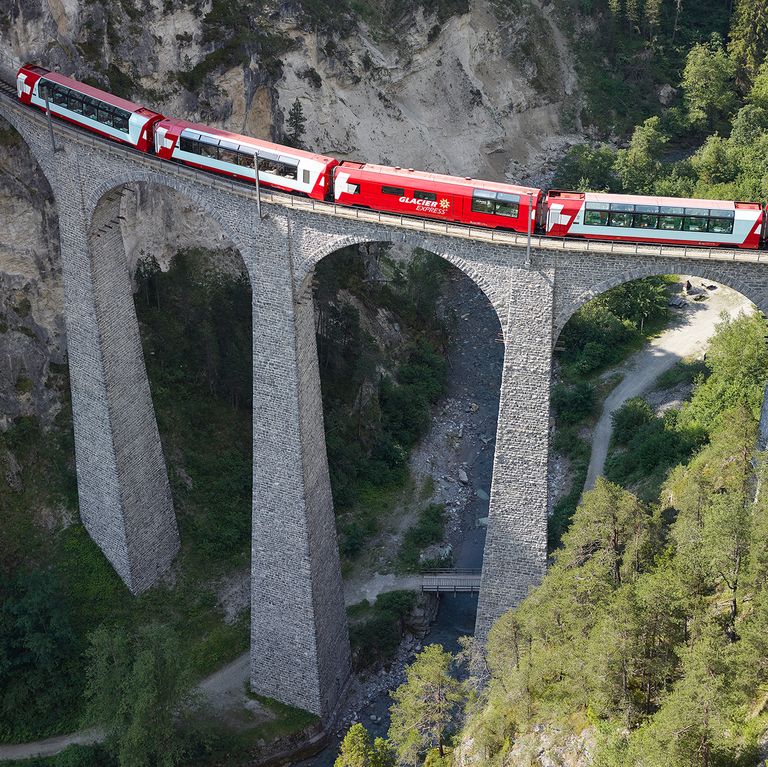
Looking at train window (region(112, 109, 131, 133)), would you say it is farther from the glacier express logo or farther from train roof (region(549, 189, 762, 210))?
train roof (region(549, 189, 762, 210))

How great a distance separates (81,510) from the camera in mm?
45500

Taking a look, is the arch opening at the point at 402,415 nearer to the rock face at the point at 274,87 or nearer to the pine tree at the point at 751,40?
the rock face at the point at 274,87

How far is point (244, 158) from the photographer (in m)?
37.6

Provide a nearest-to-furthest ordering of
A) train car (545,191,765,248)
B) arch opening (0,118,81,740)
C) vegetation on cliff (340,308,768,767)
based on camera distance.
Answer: vegetation on cliff (340,308,768,767) → train car (545,191,765,248) → arch opening (0,118,81,740)

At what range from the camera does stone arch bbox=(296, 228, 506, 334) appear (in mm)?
32469

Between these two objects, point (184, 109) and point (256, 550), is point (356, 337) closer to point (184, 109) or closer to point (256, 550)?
point (184, 109)

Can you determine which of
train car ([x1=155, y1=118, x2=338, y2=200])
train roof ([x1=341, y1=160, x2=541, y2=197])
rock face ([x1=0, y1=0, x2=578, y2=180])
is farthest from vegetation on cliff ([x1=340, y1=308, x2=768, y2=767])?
rock face ([x1=0, y1=0, x2=578, y2=180])

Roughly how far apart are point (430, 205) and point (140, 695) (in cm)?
2031

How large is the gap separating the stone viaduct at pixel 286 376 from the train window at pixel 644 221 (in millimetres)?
1704

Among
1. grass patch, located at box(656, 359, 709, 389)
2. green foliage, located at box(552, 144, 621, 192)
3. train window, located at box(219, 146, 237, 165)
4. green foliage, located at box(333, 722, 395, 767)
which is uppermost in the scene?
train window, located at box(219, 146, 237, 165)

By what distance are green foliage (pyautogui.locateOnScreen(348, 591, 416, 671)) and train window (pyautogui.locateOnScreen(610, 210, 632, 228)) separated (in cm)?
2092

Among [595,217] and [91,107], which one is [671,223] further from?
[91,107]

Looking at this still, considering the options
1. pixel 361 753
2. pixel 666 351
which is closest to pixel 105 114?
pixel 361 753

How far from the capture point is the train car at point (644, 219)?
31.7 meters
